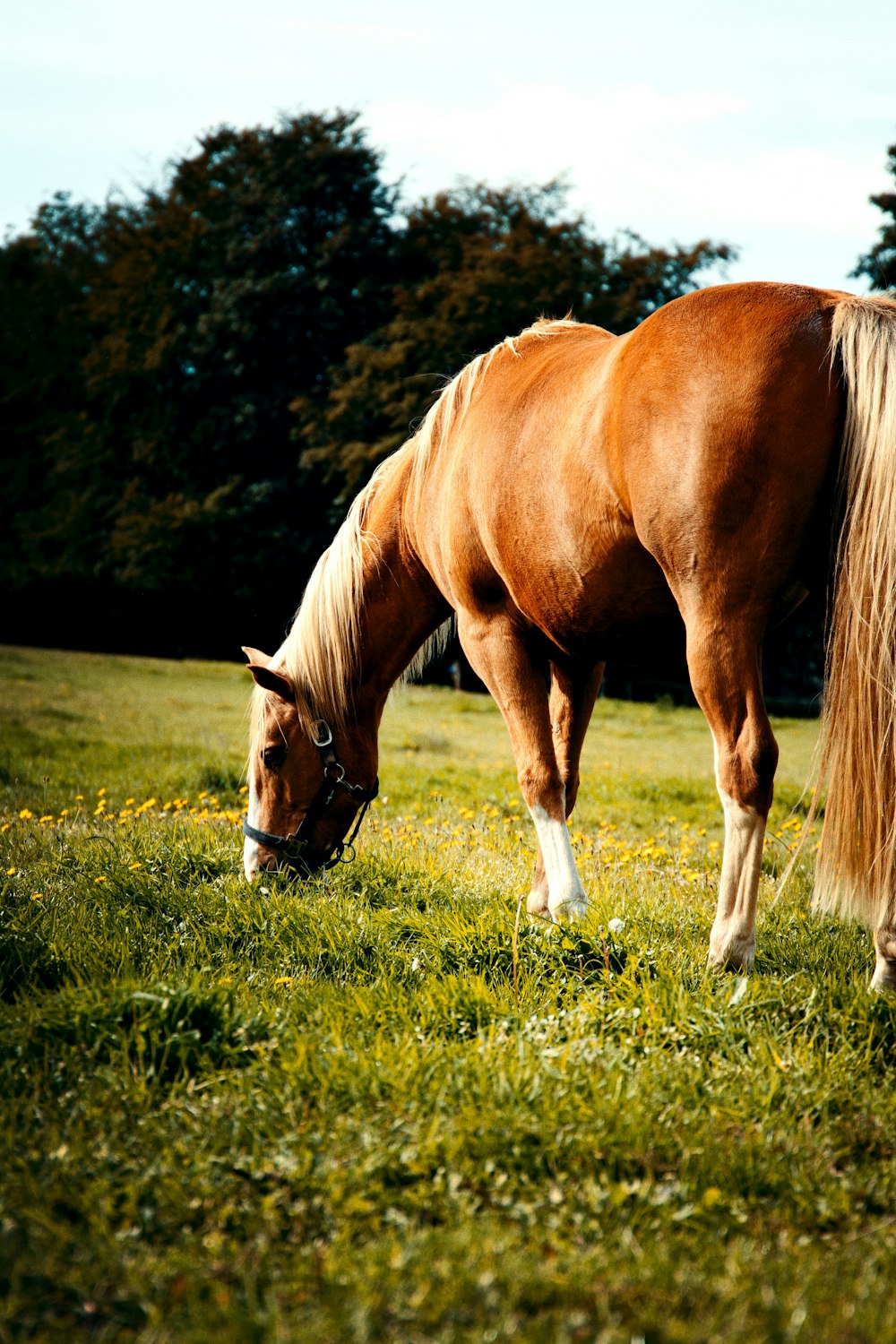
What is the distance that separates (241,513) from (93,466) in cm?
687

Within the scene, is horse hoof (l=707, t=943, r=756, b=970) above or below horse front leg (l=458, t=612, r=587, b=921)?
below

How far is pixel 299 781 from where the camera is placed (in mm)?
5184

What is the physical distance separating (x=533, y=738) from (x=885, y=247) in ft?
84.4

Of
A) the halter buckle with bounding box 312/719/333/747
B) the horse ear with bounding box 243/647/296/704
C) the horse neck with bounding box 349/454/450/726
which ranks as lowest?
the halter buckle with bounding box 312/719/333/747

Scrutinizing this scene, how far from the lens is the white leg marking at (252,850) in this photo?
5.03 meters

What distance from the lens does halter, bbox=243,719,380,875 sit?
5090mm

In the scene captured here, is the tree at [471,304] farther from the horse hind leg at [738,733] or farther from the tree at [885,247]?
the horse hind leg at [738,733]

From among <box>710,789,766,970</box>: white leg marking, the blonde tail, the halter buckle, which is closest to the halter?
the halter buckle

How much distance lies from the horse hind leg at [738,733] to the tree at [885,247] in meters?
24.9

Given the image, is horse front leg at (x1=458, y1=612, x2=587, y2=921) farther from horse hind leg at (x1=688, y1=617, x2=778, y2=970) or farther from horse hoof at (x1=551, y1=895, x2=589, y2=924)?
horse hind leg at (x1=688, y1=617, x2=778, y2=970)

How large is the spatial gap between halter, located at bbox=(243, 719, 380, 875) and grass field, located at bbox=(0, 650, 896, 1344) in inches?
7.8

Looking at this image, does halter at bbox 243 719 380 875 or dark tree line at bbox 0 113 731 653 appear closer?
halter at bbox 243 719 380 875

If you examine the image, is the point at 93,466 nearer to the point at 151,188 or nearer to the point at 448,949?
the point at 151,188

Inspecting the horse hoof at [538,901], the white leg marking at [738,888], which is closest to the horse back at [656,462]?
the white leg marking at [738,888]
